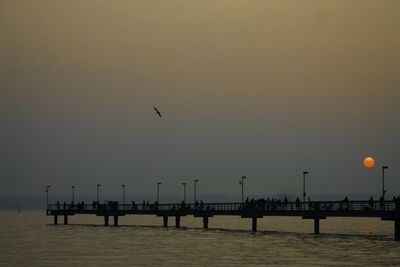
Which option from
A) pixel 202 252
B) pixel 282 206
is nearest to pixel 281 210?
pixel 282 206

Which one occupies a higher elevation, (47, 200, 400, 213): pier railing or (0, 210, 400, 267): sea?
(47, 200, 400, 213): pier railing

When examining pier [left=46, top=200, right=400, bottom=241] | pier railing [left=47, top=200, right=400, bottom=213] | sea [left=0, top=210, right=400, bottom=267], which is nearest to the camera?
sea [left=0, top=210, right=400, bottom=267]

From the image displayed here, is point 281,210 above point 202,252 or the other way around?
above

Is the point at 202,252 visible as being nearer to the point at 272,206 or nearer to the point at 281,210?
the point at 281,210

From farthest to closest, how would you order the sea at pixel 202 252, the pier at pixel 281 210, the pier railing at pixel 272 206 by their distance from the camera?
1. the pier railing at pixel 272 206
2. the pier at pixel 281 210
3. the sea at pixel 202 252

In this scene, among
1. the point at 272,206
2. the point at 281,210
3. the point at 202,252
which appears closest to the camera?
the point at 202,252

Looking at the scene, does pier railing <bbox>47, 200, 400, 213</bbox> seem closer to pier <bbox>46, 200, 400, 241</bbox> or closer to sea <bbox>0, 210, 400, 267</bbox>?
pier <bbox>46, 200, 400, 241</bbox>

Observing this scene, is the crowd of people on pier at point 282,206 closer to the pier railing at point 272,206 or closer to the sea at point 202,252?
the pier railing at point 272,206

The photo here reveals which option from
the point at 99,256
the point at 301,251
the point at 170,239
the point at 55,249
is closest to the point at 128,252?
the point at 99,256

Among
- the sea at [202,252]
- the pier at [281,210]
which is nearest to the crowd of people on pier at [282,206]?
the pier at [281,210]

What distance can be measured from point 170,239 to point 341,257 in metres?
33.4

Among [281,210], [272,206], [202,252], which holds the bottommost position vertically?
[202,252]

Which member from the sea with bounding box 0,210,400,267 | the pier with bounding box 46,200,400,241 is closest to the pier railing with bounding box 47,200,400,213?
the pier with bounding box 46,200,400,241

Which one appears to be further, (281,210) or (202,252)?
Answer: (281,210)
